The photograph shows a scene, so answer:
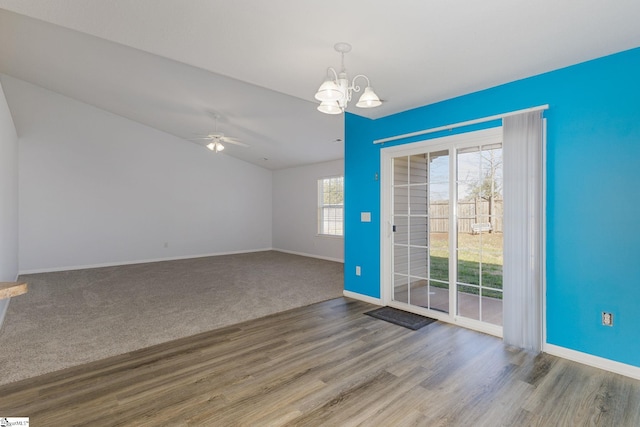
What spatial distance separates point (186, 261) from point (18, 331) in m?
4.36

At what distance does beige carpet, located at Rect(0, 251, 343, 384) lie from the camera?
288cm

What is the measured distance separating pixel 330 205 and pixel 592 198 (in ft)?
19.4

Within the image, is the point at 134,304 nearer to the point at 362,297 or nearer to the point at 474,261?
the point at 362,297

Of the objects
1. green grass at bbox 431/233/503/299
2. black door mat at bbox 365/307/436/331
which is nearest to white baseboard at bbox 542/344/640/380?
green grass at bbox 431/233/503/299

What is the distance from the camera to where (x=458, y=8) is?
1.91 metres

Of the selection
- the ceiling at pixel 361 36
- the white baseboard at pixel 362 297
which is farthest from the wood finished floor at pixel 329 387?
the ceiling at pixel 361 36

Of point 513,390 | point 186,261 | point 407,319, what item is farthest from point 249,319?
point 186,261

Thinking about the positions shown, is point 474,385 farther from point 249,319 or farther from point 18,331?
point 18,331

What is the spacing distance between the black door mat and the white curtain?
0.83 metres

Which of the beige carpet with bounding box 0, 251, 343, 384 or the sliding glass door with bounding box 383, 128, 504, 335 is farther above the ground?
the sliding glass door with bounding box 383, 128, 504, 335

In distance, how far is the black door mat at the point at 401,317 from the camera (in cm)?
344

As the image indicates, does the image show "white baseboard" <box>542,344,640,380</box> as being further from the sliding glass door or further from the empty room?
the sliding glass door

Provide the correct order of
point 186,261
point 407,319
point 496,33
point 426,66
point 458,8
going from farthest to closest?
point 186,261
point 407,319
point 426,66
point 496,33
point 458,8

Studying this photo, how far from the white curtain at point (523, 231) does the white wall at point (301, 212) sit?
4.86 metres
